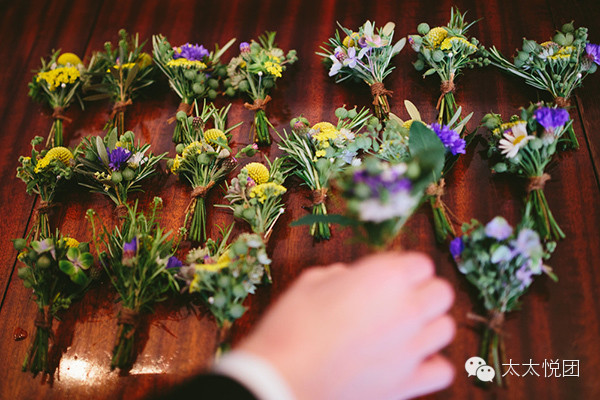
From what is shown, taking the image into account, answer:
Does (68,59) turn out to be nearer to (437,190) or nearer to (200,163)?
(200,163)

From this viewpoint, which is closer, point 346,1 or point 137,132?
point 137,132

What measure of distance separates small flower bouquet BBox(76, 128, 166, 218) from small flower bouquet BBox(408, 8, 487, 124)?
2.63 ft

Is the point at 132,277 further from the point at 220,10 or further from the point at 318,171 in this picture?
the point at 220,10

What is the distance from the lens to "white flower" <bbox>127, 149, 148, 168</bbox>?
1358 mm

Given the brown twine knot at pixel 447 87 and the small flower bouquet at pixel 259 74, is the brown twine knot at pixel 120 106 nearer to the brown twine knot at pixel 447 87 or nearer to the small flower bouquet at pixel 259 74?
the small flower bouquet at pixel 259 74

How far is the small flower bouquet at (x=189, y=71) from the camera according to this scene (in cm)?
148

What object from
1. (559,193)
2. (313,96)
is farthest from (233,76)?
(559,193)

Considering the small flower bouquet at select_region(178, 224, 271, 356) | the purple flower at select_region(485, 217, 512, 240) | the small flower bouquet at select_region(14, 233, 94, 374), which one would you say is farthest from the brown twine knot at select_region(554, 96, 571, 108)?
the small flower bouquet at select_region(14, 233, 94, 374)

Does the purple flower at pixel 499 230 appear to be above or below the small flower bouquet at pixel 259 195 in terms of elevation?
below

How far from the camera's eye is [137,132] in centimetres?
153

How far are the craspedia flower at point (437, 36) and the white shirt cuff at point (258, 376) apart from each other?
1.07 metres

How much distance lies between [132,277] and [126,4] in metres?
1.21

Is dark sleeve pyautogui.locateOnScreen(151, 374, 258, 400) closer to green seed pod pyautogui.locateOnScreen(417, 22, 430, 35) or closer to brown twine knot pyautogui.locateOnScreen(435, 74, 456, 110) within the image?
brown twine knot pyautogui.locateOnScreen(435, 74, 456, 110)

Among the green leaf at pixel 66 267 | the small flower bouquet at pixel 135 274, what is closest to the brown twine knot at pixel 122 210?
the small flower bouquet at pixel 135 274
